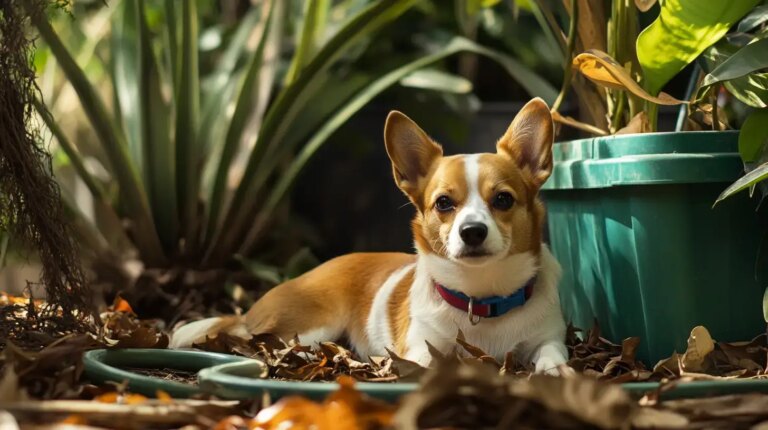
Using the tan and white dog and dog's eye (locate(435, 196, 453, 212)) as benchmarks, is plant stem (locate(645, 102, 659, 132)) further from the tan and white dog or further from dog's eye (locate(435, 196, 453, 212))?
dog's eye (locate(435, 196, 453, 212))

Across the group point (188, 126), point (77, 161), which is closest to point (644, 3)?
point (188, 126)

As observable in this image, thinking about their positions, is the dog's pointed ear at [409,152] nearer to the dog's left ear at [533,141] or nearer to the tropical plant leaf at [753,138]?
the dog's left ear at [533,141]

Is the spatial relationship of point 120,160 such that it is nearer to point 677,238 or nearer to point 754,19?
point 677,238

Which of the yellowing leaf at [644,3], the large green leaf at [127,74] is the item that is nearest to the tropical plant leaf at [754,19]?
the yellowing leaf at [644,3]

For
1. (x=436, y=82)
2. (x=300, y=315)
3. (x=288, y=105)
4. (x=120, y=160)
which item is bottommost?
(x=300, y=315)

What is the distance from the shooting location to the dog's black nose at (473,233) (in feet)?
5.26

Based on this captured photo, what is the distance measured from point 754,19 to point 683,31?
148mm

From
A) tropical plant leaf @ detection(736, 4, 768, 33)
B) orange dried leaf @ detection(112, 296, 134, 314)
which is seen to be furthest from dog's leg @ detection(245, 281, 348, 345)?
tropical plant leaf @ detection(736, 4, 768, 33)

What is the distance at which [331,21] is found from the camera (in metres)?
3.23

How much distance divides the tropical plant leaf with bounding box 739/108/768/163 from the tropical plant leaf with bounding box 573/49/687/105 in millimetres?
133

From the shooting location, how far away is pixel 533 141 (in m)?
1.81

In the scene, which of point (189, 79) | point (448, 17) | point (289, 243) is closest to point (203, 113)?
point (189, 79)

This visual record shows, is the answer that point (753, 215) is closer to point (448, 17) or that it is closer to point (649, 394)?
point (649, 394)

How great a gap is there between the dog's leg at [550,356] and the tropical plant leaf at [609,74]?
19.6 inches
